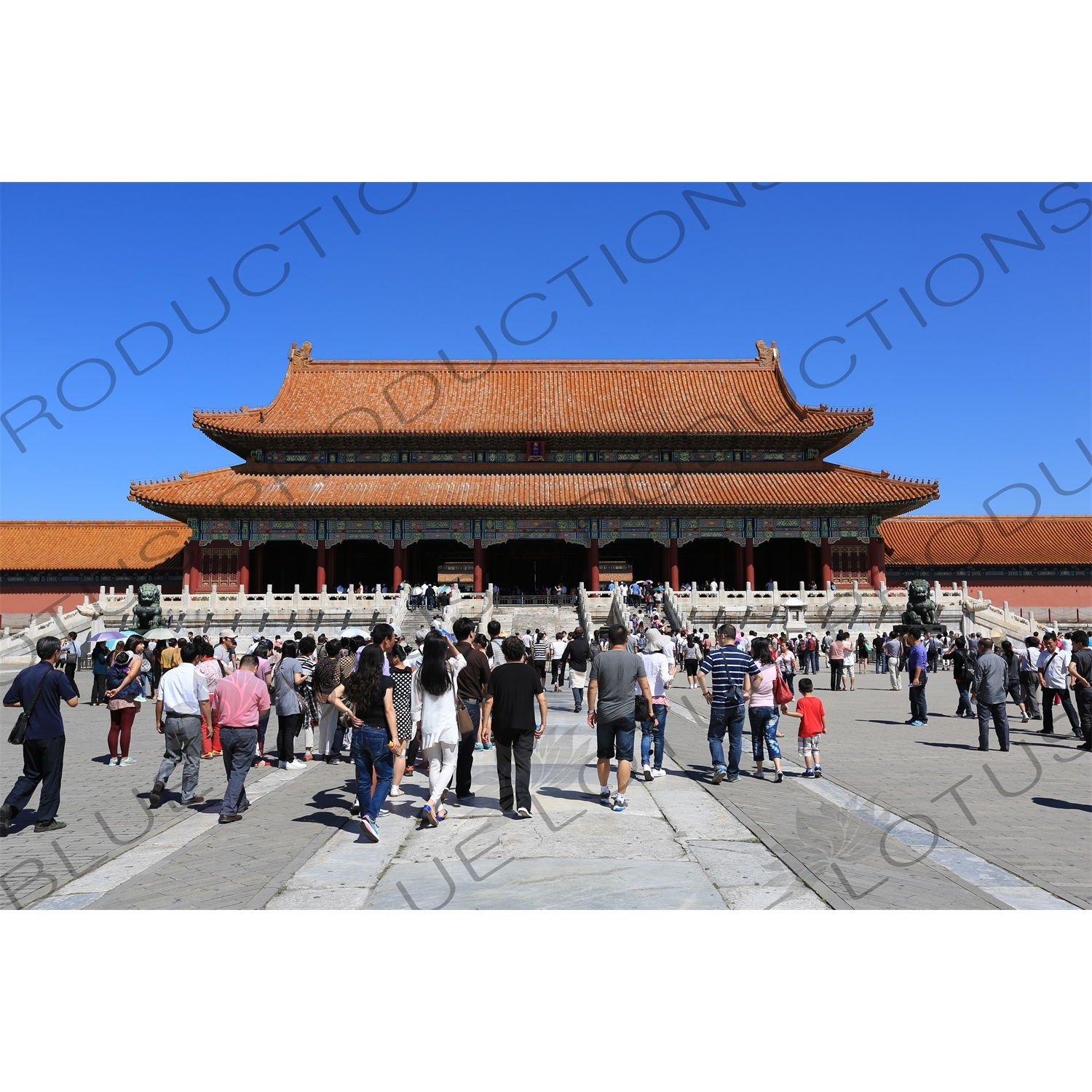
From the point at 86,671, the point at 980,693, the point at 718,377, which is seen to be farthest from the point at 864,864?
the point at 718,377

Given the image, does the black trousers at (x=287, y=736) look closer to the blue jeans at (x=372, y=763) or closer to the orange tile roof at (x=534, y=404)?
the blue jeans at (x=372, y=763)

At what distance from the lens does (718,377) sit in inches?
1687

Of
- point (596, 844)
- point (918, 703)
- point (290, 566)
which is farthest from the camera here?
point (290, 566)

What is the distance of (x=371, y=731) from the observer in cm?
674

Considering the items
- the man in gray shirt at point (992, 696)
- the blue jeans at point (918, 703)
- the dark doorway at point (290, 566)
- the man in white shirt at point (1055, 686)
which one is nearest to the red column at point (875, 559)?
the man in white shirt at point (1055, 686)

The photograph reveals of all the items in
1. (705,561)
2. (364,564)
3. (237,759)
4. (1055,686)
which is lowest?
(1055,686)

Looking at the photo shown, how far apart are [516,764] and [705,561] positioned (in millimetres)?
32382

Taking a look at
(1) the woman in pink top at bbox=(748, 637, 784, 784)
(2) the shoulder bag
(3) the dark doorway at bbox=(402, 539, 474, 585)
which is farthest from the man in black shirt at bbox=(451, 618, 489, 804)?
(3) the dark doorway at bbox=(402, 539, 474, 585)

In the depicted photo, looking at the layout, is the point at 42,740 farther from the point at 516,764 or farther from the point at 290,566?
the point at 290,566

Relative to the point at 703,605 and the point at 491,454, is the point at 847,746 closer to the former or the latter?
the point at 703,605

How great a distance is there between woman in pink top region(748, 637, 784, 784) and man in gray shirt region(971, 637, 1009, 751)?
3.57 metres

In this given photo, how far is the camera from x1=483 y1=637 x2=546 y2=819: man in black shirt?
7.29 metres

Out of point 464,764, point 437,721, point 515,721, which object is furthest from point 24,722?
point 515,721

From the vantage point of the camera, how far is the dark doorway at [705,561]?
122 feet
